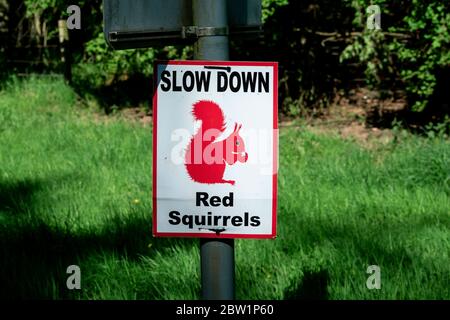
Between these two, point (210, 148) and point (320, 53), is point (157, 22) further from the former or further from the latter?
point (320, 53)

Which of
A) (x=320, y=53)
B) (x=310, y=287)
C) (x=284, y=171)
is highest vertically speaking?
(x=320, y=53)

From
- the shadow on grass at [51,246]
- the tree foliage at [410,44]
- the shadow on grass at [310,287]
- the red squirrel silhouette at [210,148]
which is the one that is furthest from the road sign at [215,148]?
the tree foliage at [410,44]

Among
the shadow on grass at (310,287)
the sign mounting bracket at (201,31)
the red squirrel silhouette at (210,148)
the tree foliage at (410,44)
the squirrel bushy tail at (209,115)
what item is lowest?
the shadow on grass at (310,287)

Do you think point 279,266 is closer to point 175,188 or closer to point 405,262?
point 405,262

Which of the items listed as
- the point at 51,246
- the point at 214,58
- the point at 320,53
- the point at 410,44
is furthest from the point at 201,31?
the point at 320,53

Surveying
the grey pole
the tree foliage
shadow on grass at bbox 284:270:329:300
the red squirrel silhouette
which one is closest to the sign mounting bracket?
the grey pole

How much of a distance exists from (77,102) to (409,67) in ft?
17.7

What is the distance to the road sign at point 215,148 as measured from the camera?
2.72m

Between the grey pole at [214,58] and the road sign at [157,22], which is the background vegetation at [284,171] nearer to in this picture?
the grey pole at [214,58]

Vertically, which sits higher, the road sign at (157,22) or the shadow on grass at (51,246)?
the road sign at (157,22)

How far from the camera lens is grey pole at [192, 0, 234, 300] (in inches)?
106

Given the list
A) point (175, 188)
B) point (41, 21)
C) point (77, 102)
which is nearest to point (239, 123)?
point (175, 188)

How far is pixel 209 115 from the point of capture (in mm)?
2725

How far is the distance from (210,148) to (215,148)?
17 mm
